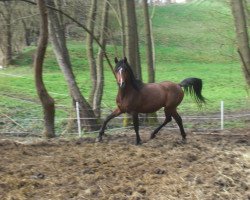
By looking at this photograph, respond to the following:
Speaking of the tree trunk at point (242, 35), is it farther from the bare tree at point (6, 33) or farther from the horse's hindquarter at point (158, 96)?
the bare tree at point (6, 33)

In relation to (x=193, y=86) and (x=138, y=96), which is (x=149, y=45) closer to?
(x=193, y=86)

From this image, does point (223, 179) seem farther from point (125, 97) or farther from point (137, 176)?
point (125, 97)

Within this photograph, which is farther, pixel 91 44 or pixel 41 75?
pixel 91 44

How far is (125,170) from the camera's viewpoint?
6719 mm

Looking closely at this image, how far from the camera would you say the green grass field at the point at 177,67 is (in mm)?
18328

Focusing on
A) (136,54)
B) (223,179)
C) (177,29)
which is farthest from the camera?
(177,29)

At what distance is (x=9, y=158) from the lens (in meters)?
7.49

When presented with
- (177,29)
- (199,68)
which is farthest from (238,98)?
(177,29)

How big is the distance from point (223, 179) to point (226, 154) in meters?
1.45

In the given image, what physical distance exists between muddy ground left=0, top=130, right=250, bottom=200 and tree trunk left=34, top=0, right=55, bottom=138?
3.95 feet

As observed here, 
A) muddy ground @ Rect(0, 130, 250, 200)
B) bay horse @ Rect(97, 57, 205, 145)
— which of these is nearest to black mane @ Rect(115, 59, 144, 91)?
bay horse @ Rect(97, 57, 205, 145)

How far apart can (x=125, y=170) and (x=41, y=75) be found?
160 inches

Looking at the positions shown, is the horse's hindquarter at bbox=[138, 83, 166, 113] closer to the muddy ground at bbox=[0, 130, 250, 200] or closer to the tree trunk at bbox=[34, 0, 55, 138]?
the muddy ground at bbox=[0, 130, 250, 200]

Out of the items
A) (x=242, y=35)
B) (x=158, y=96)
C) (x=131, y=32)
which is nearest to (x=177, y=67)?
(x=242, y=35)
